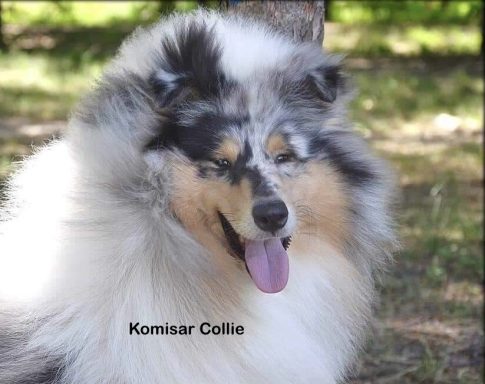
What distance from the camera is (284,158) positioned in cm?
310

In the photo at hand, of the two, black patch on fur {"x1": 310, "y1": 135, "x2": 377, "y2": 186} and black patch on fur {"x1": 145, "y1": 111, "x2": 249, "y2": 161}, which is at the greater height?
black patch on fur {"x1": 145, "y1": 111, "x2": 249, "y2": 161}

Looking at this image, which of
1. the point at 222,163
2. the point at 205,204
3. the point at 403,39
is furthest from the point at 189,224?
the point at 403,39

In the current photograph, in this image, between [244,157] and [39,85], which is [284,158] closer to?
Result: [244,157]

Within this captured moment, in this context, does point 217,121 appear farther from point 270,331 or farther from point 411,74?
point 411,74

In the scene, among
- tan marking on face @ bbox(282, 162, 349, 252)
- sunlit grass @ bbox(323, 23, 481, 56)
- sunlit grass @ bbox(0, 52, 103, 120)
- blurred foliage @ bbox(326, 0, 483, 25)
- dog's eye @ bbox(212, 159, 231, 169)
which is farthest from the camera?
sunlit grass @ bbox(323, 23, 481, 56)

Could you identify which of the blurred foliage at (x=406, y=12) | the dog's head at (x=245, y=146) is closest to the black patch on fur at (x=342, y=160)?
the dog's head at (x=245, y=146)

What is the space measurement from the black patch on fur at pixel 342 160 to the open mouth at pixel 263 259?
34 cm

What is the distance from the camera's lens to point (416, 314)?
545 cm

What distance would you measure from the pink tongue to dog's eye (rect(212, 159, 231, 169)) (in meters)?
0.27

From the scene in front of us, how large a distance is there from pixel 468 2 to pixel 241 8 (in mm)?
10892

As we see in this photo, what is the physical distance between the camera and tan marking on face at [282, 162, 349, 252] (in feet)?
10.3

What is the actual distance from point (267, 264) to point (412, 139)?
7.07 metres

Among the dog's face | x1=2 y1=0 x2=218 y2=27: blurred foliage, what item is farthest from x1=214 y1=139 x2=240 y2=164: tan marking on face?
x1=2 y1=0 x2=218 y2=27: blurred foliage

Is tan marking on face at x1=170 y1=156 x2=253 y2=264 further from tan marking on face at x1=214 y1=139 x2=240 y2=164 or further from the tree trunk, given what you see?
the tree trunk
